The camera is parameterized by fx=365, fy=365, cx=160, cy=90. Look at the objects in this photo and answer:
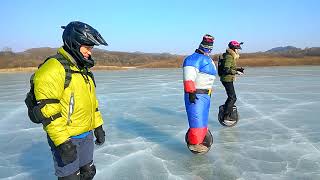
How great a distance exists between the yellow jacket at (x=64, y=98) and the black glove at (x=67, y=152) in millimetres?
33

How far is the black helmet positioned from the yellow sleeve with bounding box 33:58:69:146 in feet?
0.69

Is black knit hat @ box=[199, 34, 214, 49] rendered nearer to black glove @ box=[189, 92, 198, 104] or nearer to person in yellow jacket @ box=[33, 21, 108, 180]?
black glove @ box=[189, 92, 198, 104]

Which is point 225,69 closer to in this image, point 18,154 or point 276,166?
point 276,166

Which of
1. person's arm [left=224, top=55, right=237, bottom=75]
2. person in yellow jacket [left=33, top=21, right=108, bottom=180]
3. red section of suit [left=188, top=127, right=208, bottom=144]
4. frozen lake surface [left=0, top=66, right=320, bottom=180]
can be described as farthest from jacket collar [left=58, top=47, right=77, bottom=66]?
person's arm [left=224, top=55, right=237, bottom=75]

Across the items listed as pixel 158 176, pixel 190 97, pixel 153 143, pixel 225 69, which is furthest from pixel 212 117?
pixel 158 176

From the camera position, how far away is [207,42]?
527cm

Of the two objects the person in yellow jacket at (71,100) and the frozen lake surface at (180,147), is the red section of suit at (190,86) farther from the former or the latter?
the person in yellow jacket at (71,100)

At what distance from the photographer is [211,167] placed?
4672 millimetres

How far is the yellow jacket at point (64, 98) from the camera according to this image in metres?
2.60

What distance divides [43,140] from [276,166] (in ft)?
13.1

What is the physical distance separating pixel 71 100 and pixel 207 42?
9.60 feet

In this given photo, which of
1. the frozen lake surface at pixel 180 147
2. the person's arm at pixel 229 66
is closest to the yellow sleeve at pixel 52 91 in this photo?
the frozen lake surface at pixel 180 147

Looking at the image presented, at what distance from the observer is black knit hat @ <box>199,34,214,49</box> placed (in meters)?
5.27

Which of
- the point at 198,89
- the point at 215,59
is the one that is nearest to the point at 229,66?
the point at 198,89
